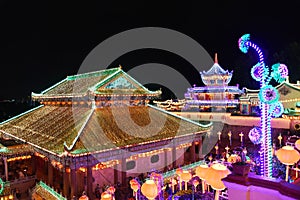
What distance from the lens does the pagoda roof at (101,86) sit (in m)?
13.2

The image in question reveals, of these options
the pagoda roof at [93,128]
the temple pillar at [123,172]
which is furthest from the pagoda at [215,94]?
the temple pillar at [123,172]

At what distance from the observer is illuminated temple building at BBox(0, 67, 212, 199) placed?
10711 millimetres

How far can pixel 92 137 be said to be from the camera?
10875 millimetres

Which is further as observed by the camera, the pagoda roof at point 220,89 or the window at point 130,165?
the pagoda roof at point 220,89

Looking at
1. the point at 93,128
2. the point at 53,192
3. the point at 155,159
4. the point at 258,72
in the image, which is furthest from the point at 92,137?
the point at 258,72

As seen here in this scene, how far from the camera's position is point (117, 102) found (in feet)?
46.3

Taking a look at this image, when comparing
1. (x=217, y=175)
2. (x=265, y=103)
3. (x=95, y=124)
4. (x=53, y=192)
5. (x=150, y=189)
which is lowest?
(x=53, y=192)

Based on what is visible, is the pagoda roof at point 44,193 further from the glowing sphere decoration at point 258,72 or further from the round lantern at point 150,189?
the glowing sphere decoration at point 258,72

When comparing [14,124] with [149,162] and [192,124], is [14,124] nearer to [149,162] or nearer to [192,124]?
[149,162]

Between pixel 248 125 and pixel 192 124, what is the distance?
12926mm

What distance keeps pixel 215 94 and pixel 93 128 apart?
2701 cm

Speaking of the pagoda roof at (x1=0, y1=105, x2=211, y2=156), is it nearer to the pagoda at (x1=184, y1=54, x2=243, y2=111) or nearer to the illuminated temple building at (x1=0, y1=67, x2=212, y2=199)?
the illuminated temple building at (x1=0, y1=67, x2=212, y2=199)

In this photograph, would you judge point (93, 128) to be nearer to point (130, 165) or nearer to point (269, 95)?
point (130, 165)

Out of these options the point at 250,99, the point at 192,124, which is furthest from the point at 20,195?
the point at 250,99
